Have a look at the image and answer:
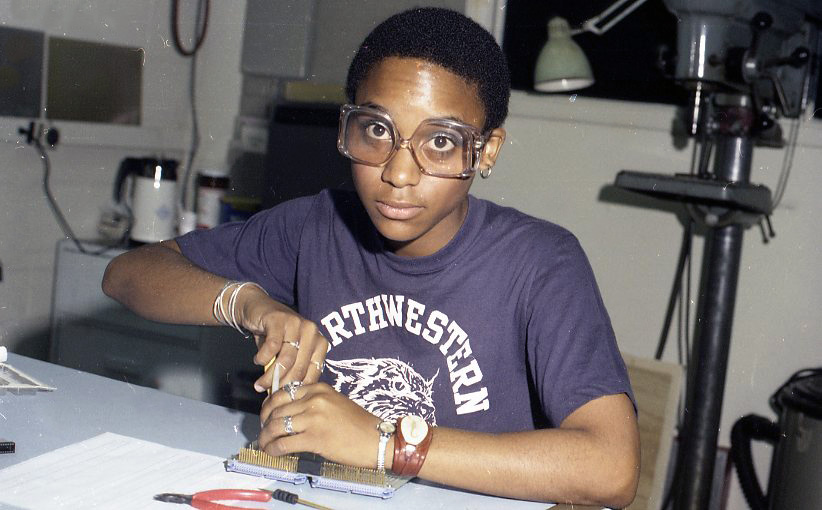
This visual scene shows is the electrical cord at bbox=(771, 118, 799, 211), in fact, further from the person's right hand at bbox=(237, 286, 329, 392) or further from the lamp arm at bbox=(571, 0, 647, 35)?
the person's right hand at bbox=(237, 286, 329, 392)

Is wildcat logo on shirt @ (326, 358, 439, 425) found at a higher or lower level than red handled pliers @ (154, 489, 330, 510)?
higher

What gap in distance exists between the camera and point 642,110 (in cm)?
255

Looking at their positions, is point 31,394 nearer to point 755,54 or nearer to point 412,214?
point 412,214

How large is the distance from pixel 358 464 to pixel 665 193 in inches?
55.4

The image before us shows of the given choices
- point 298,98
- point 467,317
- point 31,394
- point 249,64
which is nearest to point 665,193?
point 467,317

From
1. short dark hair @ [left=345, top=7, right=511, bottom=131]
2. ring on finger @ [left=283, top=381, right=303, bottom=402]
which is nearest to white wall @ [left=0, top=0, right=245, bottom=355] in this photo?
short dark hair @ [left=345, top=7, right=511, bottom=131]

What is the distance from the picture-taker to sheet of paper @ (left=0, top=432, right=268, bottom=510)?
0.92 meters

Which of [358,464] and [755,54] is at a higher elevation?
[755,54]

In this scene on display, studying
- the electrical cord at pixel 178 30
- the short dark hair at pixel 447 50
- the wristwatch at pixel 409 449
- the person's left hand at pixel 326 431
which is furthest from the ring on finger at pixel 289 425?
the electrical cord at pixel 178 30

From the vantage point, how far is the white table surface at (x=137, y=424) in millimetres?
1024

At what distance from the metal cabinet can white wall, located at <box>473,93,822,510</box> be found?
930 millimetres

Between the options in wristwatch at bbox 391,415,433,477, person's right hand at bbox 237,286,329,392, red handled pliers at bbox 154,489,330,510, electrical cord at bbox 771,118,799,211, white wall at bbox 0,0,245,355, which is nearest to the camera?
red handled pliers at bbox 154,489,330,510

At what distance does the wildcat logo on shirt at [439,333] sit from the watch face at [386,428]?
11.1 inches

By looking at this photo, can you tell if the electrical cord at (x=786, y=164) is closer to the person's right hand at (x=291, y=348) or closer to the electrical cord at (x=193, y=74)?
the person's right hand at (x=291, y=348)
